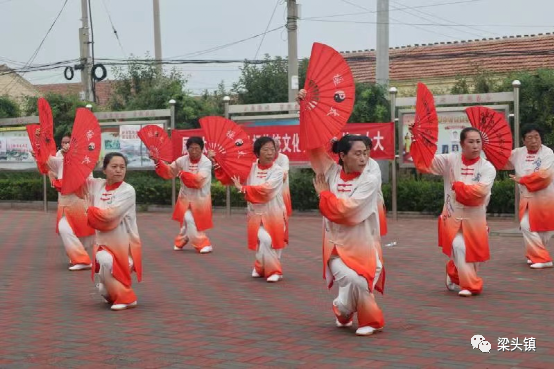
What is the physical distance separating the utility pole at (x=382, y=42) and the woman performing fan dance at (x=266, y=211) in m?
11.1

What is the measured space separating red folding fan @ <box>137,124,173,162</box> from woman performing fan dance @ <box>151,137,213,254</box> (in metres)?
0.46

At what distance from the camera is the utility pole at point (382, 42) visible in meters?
20.7

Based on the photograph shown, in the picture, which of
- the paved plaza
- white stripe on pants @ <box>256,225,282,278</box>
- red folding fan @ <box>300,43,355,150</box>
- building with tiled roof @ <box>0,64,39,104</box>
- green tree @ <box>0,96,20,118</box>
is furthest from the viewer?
building with tiled roof @ <box>0,64,39,104</box>

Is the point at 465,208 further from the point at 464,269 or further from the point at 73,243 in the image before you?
the point at 73,243

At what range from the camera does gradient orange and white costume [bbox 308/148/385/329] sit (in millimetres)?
6578

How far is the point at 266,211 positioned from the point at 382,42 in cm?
1181

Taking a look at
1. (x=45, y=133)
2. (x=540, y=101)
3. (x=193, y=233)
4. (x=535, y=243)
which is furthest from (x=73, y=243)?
(x=540, y=101)

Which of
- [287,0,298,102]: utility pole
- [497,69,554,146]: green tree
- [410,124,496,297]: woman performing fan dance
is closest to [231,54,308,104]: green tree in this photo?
[287,0,298,102]: utility pole

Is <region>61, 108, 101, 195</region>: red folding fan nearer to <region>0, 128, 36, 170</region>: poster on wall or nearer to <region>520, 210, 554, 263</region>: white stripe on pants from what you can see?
<region>520, 210, 554, 263</region>: white stripe on pants

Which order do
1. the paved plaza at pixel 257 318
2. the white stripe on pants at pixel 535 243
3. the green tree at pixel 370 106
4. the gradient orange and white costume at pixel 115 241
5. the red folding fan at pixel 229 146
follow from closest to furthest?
the paved plaza at pixel 257 318, the gradient orange and white costume at pixel 115 241, the white stripe on pants at pixel 535 243, the red folding fan at pixel 229 146, the green tree at pixel 370 106

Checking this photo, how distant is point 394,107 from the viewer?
17.0 m

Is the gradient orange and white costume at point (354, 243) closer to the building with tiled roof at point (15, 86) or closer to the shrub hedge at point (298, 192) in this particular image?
the shrub hedge at point (298, 192)

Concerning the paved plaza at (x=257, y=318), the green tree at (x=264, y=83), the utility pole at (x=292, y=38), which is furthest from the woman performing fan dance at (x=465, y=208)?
the green tree at (x=264, y=83)

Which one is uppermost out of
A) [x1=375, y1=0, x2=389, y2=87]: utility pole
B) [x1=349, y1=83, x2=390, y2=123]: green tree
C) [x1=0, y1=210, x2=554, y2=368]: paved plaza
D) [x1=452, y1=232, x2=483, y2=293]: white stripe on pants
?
[x1=375, y1=0, x2=389, y2=87]: utility pole
